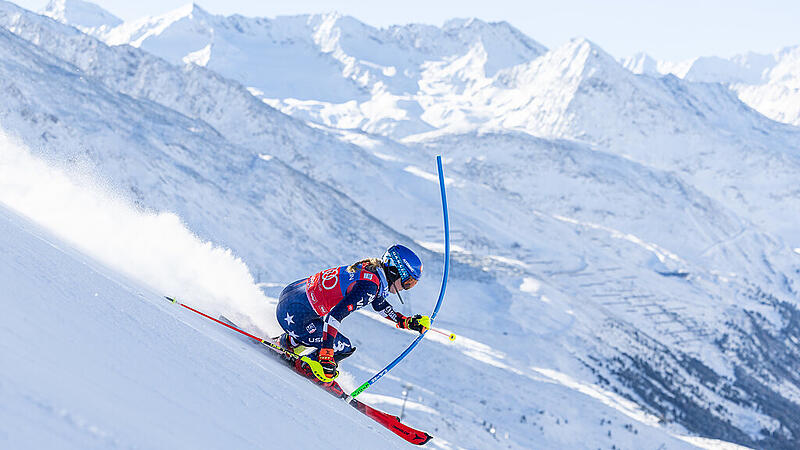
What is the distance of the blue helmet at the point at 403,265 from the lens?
33.7ft

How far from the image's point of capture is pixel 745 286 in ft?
547

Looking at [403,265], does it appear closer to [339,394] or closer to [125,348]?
[339,394]

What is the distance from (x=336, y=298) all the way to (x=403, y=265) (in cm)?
109

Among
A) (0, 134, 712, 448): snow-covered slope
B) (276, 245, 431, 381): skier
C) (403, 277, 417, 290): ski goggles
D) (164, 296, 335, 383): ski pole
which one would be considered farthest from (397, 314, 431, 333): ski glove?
(0, 134, 712, 448): snow-covered slope

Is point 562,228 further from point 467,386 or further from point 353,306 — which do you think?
point 353,306

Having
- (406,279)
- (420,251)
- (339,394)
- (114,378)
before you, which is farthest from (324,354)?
(420,251)

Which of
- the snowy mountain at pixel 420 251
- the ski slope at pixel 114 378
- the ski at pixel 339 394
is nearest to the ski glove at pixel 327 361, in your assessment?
the ski at pixel 339 394

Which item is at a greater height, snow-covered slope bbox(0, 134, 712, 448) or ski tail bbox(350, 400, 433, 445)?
snow-covered slope bbox(0, 134, 712, 448)

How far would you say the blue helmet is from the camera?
33.7ft

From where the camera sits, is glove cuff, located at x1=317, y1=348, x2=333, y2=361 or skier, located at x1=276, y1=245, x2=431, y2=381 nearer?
skier, located at x1=276, y1=245, x2=431, y2=381

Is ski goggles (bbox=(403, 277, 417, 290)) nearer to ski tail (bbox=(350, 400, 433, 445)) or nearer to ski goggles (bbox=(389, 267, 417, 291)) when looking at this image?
ski goggles (bbox=(389, 267, 417, 291))

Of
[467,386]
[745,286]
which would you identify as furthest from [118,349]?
[745,286]

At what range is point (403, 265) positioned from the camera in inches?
404

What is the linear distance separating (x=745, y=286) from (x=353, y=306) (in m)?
178
